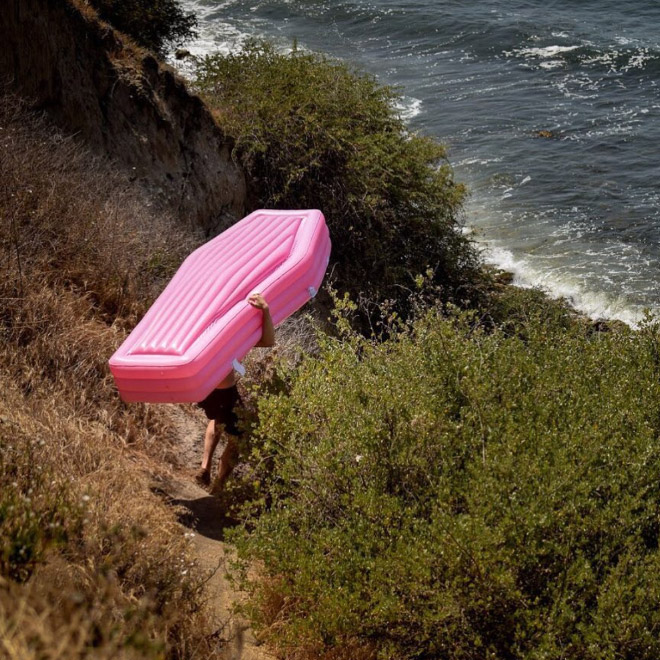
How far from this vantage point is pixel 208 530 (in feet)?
23.1

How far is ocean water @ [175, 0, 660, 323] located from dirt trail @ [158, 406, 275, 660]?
11092 mm

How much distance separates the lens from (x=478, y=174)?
22453mm

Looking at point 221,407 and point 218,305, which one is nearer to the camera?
point 221,407

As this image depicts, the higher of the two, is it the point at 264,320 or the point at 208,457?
the point at 264,320

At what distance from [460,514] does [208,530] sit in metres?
2.33

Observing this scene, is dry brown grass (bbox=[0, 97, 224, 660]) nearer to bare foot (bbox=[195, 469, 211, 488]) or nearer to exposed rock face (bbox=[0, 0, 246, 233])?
bare foot (bbox=[195, 469, 211, 488])

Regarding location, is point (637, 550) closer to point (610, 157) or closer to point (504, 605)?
point (504, 605)

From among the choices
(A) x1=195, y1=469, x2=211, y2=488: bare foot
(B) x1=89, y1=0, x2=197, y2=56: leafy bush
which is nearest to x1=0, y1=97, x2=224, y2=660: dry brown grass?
(A) x1=195, y1=469, x2=211, y2=488: bare foot

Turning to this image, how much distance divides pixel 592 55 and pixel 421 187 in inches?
583

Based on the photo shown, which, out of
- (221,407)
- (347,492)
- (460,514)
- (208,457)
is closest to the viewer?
(460,514)

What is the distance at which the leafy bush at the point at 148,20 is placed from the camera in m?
14.3

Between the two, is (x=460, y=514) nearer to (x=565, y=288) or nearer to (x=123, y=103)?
(x=123, y=103)

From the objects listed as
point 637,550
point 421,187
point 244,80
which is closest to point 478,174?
point 421,187

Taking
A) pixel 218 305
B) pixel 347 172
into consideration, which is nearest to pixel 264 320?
pixel 218 305
